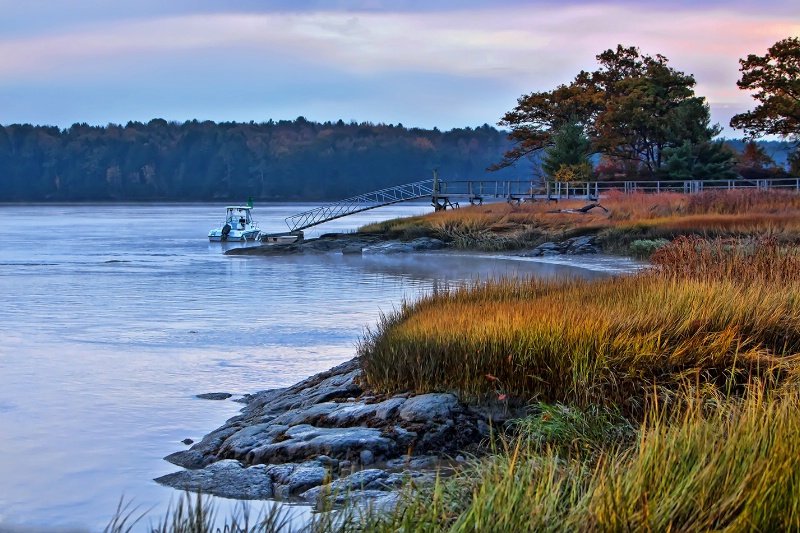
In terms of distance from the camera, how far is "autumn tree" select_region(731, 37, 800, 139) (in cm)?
5488

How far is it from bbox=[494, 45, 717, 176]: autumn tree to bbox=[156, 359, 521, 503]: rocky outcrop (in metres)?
49.6

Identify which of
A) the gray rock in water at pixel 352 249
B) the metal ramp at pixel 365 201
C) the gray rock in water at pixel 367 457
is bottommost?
the gray rock in water at pixel 352 249

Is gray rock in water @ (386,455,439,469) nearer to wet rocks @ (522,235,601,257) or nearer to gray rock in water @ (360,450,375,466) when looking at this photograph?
gray rock in water @ (360,450,375,466)

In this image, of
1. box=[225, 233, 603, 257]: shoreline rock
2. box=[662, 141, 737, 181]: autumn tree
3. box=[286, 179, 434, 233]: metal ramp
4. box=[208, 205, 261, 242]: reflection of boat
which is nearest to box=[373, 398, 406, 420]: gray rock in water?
box=[225, 233, 603, 257]: shoreline rock

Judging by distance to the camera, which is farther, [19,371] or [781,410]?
[19,371]

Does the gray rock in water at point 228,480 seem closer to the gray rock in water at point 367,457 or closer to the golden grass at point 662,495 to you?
the gray rock in water at point 367,457

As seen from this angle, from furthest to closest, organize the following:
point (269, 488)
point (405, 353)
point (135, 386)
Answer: point (135, 386), point (405, 353), point (269, 488)

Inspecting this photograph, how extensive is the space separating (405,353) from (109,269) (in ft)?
98.0

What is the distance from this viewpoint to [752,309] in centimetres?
1013

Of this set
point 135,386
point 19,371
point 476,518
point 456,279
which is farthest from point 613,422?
point 456,279

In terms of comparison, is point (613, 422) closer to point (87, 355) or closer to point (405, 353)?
point (405, 353)

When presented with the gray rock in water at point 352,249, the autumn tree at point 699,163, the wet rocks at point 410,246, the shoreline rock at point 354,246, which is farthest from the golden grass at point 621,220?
the autumn tree at point 699,163

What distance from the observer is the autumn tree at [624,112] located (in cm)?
5791

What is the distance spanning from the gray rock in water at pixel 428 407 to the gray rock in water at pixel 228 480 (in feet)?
4.55
